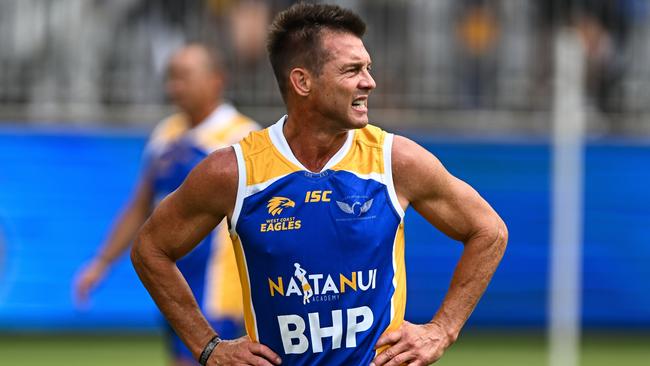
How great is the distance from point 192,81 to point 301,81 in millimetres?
3595

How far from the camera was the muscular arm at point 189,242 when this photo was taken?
569cm

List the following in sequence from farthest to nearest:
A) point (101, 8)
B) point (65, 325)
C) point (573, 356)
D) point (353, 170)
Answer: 1. point (101, 8)
2. point (65, 325)
3. point (573, 356)
4. point (353, 170)

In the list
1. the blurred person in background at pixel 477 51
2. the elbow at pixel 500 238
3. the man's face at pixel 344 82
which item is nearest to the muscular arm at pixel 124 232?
the man's face at pixel 344 82

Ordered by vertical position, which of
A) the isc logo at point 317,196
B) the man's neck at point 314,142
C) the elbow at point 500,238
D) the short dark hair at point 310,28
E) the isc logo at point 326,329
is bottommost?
the isc logo at point 326,329

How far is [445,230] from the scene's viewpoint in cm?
582

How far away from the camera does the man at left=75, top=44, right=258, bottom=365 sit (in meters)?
8.86

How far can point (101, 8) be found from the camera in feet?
48.1

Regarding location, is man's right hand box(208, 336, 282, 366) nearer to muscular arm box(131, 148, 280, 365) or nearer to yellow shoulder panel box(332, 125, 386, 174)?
muscular arm box(131, 148, 280, 365)

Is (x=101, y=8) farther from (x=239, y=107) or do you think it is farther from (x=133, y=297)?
(x=133, y=297)

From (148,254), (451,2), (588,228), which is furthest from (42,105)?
(148,254)

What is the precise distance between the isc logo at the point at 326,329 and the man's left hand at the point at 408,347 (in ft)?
0.35

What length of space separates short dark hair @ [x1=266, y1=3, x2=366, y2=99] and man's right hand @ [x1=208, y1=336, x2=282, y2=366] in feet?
3.76

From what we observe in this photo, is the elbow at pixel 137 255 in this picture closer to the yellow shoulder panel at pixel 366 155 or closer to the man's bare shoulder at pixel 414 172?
the yellow shoulder panel at pixel 366 155

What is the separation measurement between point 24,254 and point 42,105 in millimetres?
1721
